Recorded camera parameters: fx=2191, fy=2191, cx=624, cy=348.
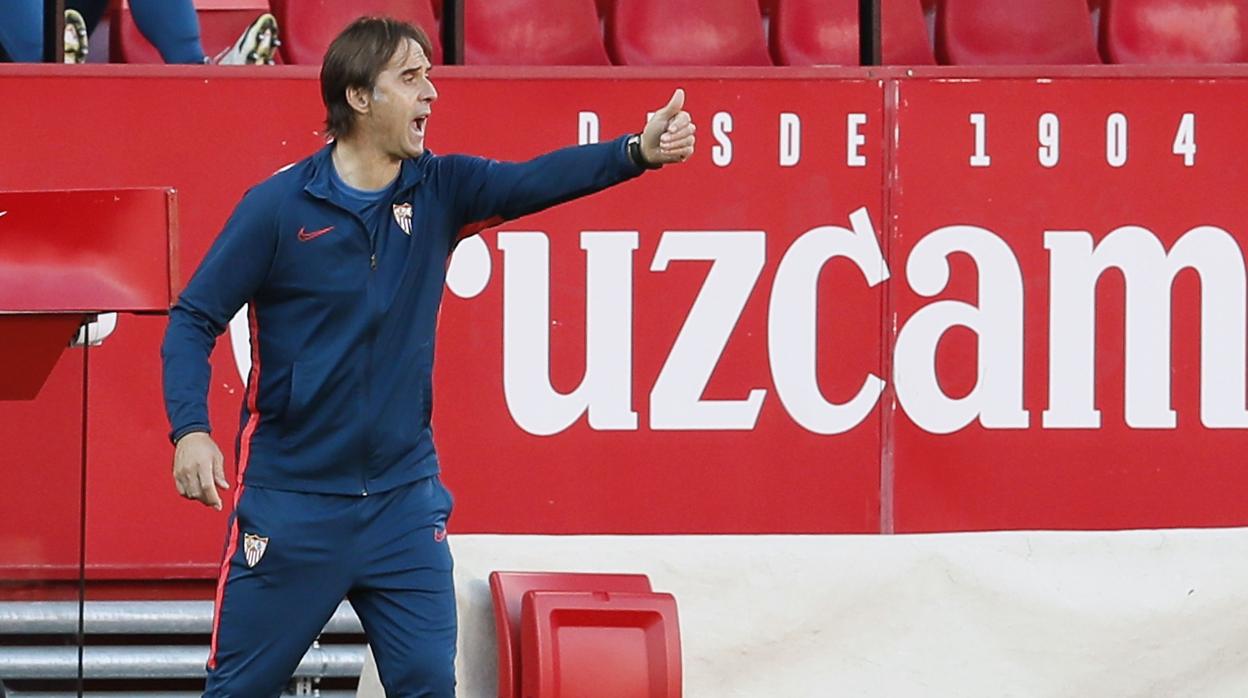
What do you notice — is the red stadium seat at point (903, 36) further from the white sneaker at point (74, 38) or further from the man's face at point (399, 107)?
the man's face at point (399, 107)

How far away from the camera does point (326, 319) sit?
3.62m

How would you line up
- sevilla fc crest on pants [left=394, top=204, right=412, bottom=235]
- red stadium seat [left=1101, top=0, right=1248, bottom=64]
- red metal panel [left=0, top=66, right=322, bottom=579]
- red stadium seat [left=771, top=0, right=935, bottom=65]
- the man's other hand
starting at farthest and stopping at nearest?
1. red stadium seat [left=1101, top=0, right=1248, bottom=64]
2. red stadium seat [left=771, top=0, right=935, bottom=65]
3. red metal panel [left=0, top=66, right=322, bottom=579]
4. sevilla fc crest on pants [left=394, top=204, right=412, bottom=235]
5. the man's other hand

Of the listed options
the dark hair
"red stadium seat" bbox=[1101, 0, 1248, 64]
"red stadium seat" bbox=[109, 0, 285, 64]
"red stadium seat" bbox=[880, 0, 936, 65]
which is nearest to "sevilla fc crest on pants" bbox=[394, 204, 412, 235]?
the dark hair

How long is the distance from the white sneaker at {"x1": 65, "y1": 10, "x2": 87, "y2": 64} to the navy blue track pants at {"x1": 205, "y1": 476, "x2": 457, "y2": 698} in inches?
79.7

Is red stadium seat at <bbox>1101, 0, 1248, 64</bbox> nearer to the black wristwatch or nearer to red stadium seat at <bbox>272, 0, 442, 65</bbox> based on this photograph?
red stadium seat at <bbox>272, 0, 442, 65</bbox>

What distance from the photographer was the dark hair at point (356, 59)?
366 cm

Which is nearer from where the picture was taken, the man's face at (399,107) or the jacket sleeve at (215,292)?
the jacket sleeve at (215,292)

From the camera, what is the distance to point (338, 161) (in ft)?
12.2

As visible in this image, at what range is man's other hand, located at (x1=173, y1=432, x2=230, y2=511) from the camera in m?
3.42

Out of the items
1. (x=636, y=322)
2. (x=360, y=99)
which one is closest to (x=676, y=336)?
(x=636, y=322)

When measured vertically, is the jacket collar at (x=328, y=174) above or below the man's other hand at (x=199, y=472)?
above

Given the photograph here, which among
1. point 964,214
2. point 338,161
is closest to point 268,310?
point 338,161

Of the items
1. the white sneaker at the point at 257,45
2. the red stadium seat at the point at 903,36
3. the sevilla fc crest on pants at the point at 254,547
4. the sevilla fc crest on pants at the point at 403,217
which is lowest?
the sevilla fc crest on pants at the point at 254,547

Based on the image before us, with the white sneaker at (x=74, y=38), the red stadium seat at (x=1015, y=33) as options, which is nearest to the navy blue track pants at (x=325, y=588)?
the white sneaker at (x=74, y=38)
